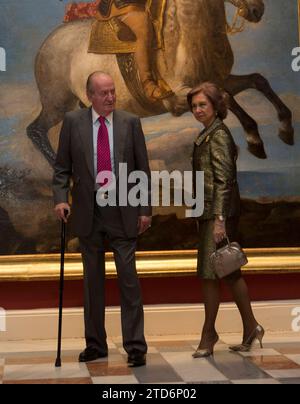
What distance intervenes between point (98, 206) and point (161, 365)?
1.07 meters

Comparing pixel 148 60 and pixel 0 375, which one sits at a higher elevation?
pixel 148 60

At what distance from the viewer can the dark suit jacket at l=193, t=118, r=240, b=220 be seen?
19.2 feet

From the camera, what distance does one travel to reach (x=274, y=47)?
22.8 ft

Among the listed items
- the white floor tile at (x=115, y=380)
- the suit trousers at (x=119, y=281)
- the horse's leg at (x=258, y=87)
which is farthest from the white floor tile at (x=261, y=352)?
the horse's leg at (x=258, y=87)

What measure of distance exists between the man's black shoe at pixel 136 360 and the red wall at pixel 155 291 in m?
1.25

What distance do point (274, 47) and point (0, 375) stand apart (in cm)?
326

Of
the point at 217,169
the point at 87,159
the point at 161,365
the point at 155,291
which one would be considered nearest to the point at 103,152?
the point at 87,159

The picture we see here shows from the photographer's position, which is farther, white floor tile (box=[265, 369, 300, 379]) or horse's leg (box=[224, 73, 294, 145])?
horse's leg (box=[224, 73, 294, 145])

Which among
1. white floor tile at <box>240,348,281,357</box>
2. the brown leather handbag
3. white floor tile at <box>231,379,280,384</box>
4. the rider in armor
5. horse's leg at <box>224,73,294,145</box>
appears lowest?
white floor tile at <box>240,348,281,357</box>

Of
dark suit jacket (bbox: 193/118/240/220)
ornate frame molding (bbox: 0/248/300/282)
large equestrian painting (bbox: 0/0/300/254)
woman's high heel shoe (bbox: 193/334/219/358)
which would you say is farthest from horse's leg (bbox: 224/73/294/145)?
woman's high heel shoe (bbox: 193/334/219/358)

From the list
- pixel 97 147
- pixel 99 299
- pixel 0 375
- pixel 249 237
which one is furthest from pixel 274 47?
pixel 0 375

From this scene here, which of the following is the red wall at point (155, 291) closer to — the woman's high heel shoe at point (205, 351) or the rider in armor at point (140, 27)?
the woman's high heel shoe at point (205, 351)

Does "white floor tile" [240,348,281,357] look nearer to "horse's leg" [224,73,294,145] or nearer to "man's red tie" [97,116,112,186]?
"man's red tie" [97,116,112,186]
